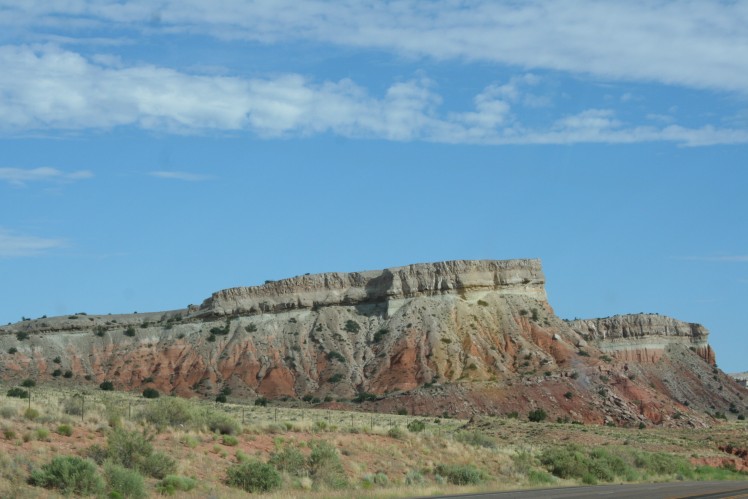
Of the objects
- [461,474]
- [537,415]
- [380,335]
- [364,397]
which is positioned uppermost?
[380,335]

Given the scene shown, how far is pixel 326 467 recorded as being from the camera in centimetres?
3550

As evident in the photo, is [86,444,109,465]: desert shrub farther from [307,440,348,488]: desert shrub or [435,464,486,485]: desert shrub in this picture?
[435,464,486,485]: desert shrub

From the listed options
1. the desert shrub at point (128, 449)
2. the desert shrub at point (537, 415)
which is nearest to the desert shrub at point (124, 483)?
the desert shrub at point (128, 449)

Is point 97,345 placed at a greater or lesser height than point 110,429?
greater

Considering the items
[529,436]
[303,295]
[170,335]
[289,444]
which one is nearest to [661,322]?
[303,295]

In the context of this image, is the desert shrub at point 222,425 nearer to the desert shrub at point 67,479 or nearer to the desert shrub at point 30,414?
the desert shrub at point 30,414

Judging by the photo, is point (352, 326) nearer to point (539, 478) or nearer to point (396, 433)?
point (396, 433)

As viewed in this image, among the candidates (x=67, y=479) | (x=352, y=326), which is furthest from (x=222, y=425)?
(x=352, y=326)

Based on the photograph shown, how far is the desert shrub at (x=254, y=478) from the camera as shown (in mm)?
31469

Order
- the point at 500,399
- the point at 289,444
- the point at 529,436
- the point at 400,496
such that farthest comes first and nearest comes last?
the point at 500,399
the point at 529,436
the point at 289,444
the point at 400,496

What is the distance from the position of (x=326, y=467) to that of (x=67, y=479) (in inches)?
440

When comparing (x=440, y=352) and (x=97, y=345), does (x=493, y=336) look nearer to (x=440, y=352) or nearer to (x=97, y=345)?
(x=440, y=352)

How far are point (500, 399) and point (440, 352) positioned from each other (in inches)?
503

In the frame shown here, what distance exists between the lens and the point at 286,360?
105625 millimetres
